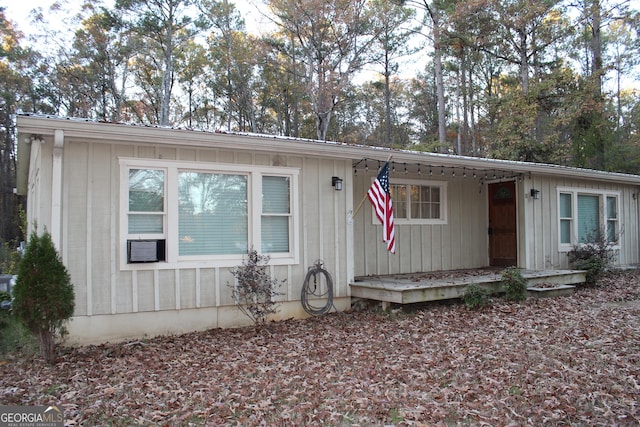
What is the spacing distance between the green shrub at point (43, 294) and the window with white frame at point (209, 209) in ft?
3.43

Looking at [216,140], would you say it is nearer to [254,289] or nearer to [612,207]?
[254,289]

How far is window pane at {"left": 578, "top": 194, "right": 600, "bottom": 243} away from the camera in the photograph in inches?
435

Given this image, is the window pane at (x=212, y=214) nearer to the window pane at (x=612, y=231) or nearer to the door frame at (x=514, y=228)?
the door frame at (x=514, y=228)

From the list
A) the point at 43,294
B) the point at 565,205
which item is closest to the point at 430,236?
the point at 565,205

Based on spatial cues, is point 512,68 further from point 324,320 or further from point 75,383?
point 75,383

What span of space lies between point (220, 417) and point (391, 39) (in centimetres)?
2274

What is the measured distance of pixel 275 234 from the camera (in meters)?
7.02

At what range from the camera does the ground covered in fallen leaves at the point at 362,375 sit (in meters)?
3.56

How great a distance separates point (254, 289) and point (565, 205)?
7971mm

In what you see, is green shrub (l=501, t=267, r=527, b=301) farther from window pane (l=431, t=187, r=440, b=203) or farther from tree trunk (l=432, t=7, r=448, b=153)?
tree trunk (l=432, t=7, r=448, b=153)

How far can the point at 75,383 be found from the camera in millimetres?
4336

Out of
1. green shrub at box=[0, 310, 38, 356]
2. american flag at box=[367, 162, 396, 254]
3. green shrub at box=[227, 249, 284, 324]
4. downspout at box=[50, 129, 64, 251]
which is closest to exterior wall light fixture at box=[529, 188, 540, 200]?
american flag at box=[367, 162, 396, 254]

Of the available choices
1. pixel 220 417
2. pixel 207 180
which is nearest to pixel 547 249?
pixel 207 180

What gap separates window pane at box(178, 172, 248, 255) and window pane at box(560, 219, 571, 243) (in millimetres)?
7626
